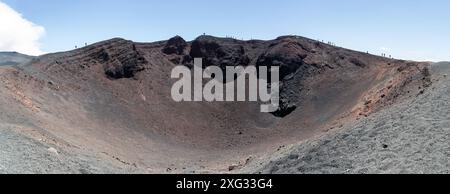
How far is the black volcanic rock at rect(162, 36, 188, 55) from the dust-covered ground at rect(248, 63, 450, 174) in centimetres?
3936

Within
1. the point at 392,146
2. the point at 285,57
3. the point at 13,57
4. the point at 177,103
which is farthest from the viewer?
the point at 13,57

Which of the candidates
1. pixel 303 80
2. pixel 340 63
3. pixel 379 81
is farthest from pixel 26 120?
pixel 340 63

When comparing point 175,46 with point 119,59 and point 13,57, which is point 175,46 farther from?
point 13,57

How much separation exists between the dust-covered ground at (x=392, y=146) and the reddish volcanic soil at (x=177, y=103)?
5.18 meters

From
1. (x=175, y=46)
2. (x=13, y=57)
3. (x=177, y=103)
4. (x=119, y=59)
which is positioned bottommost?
(x=177, y=103)

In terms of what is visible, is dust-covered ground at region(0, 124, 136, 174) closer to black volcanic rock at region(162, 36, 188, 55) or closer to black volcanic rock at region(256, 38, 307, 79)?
black volcanic rock at region(256, 38, 307, 79)

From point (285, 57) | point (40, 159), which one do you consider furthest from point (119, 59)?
point (40, 159)

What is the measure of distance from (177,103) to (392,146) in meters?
33.1

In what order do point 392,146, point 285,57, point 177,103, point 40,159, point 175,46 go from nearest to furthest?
1. point 392,146
2. point 40,159
3. point 177,103
4. point 285,57
5. point 175,46

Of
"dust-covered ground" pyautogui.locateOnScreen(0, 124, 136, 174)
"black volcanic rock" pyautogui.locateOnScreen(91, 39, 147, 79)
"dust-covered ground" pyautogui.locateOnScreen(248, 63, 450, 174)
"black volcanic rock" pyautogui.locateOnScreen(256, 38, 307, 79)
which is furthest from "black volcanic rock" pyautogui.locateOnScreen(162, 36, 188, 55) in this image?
"dust-covered ground" pyautogui.locateOnScreen(248, 63, 450, 174)

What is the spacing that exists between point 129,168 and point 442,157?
16274 millimetres

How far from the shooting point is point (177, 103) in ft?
165

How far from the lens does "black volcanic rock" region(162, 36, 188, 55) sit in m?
63.1
